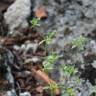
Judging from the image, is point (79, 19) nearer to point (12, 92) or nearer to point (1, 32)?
point (1, 32)

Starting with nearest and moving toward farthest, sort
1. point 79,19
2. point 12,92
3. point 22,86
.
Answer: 1. point 12,92
2. point 22,86
3. point 79,19

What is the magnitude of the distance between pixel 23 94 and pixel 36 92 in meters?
0.15

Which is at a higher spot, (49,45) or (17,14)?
(17,14)

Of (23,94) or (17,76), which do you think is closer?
(23,94)

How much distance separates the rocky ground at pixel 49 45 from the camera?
3.56 m

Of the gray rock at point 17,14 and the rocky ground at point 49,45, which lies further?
the gray rock at point 17,14

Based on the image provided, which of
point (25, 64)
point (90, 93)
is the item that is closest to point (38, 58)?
point (25, 64)

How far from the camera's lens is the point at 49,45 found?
13.3ft

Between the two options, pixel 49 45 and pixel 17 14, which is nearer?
pixel 49 45

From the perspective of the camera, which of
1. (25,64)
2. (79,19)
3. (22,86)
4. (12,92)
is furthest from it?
(79,19)

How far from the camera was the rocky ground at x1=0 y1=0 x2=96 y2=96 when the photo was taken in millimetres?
3562

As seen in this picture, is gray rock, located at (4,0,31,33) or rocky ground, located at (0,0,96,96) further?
gray rock, located at (4,0,31,33)

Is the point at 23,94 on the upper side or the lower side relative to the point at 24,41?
lower

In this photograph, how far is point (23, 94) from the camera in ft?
11.5
